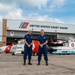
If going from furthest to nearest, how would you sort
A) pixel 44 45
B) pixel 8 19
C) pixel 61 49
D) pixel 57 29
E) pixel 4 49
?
pixel 57 29 < pixel 8 19 < pixel 61 49 < pixel 4 49 < pixel 44 45

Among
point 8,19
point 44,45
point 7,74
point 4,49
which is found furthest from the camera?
point 8,19

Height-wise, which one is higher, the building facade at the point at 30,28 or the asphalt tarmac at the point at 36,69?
the building facade at the point at 30,28

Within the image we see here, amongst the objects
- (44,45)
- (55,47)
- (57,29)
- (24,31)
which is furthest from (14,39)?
(44,45)

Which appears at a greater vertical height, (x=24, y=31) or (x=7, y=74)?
(x=24, y=31)

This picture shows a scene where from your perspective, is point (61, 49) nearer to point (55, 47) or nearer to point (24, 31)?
point (55, 47)

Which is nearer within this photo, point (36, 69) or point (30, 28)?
point (36, 69)

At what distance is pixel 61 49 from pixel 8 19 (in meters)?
15.2

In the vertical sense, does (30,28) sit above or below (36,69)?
above

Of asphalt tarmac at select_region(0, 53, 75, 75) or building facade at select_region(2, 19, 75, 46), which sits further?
building facade at select_region(2, 19, 75, 46)

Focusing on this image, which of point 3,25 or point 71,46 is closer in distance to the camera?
point 71,46

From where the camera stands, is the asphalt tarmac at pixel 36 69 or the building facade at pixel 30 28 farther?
the building facade at pixel 30 28

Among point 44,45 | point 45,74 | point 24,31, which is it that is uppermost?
point 24,31

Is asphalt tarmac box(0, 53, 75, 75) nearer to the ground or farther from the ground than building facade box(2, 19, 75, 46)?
nearer to the ground

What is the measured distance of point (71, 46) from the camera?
142ft
